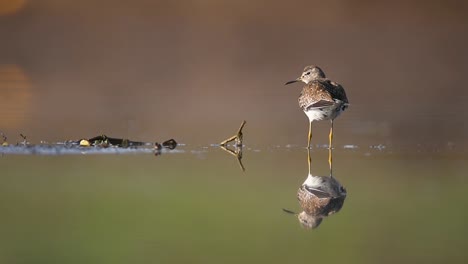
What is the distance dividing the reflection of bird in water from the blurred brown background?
10.6 ft

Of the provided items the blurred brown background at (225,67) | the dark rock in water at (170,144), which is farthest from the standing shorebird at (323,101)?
the dark rock in water at (170,144)

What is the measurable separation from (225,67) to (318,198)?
13434 millimetres

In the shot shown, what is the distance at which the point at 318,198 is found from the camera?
7.96 m

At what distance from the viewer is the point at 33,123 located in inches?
526

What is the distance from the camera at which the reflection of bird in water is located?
7355mm

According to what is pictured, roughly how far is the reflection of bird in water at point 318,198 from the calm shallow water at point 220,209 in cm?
9

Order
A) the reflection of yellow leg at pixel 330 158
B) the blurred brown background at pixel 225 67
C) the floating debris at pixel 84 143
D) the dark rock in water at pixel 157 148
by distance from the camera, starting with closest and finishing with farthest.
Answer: the reflection of yellow leg at pixel 330 158 → the dark rock in water at pixel 157 148 → the floating debris at pixel 84 143 → the blurred brown background at pixel 225 67

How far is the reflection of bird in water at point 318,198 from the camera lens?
7355mm

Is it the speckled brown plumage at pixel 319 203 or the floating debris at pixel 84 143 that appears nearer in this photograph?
the speckled brown plumage at pixel 319 203

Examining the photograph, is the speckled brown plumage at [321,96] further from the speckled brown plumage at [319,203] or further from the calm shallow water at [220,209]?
the speckled brown plumage at [319,203]

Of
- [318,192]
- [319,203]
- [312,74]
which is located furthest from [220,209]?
[312,74]

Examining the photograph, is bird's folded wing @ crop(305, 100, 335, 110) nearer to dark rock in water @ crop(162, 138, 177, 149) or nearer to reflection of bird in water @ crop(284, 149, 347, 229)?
dark rock in water @ crop(162, 138, 177, 149)

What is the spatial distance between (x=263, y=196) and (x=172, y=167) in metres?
1.62

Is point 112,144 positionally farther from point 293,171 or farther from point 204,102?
point 204,102
